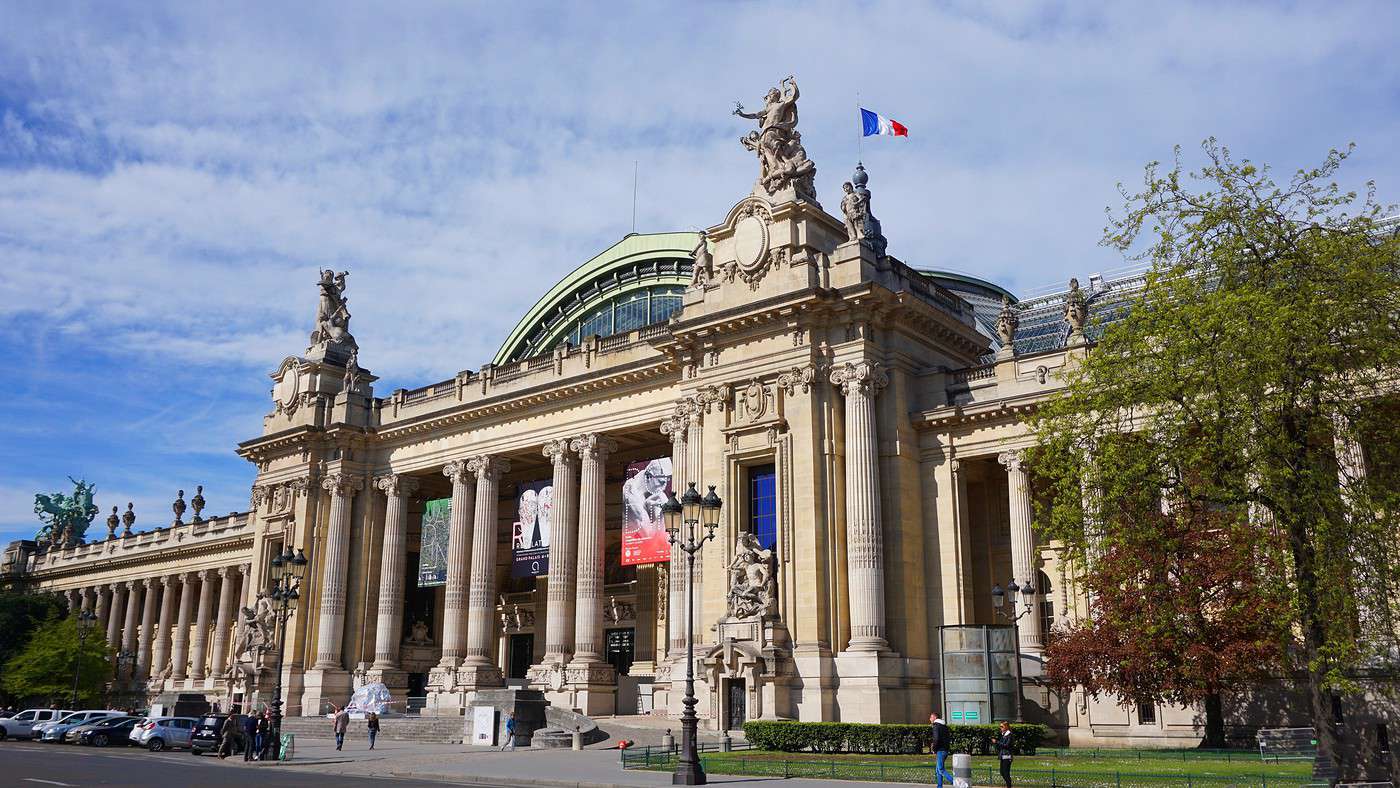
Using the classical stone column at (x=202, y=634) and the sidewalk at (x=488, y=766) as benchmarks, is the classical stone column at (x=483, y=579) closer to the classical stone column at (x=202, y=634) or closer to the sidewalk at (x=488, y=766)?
the sidewalk at (x=488, y=766)

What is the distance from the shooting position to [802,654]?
36625 millimetres

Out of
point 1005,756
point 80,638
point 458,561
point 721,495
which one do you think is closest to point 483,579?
point 458,561

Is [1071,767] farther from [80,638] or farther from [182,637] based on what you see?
[182,637]

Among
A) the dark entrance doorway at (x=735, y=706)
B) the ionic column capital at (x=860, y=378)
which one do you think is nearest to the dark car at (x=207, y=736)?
the dark entrance doorway at (x=735, y=706)

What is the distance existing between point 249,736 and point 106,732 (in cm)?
1411

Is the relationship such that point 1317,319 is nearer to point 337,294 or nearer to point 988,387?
point 988,387

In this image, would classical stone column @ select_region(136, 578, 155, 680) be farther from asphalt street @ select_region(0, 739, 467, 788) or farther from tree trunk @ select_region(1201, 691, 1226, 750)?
tree trunk @ select_region(1201, 691, 1226, 750)

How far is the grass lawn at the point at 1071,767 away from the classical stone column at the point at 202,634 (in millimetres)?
61182

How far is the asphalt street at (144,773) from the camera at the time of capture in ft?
78.5

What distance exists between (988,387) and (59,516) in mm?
109030

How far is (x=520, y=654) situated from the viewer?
58656 mm

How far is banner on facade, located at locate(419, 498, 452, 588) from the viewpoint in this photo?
54.8m

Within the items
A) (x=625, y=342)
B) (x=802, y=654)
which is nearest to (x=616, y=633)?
(x=625, y=342)

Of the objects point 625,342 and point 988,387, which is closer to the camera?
point 988,387
